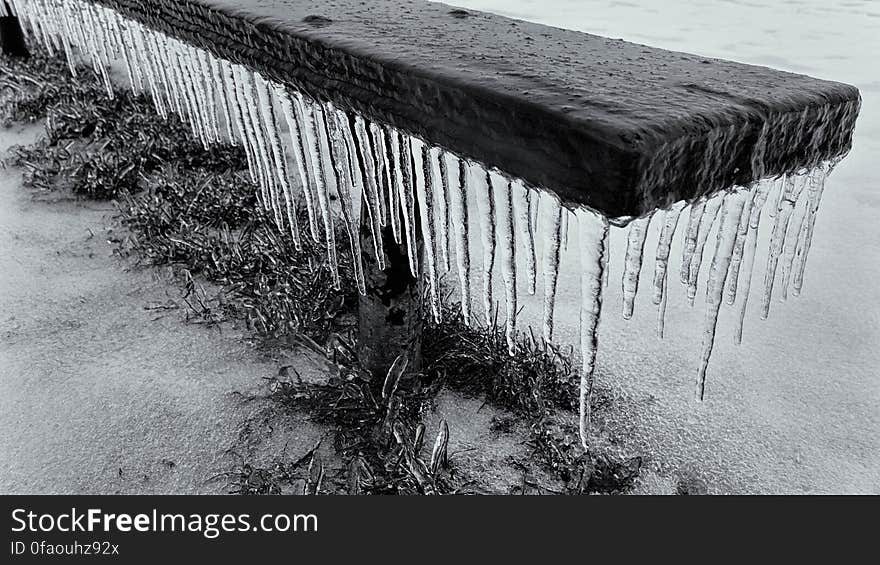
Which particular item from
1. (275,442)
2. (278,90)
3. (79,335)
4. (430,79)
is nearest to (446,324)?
(275,442)

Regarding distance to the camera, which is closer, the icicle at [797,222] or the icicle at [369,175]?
the icicle at [797,222]

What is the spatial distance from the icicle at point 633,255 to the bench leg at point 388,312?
3.25ft

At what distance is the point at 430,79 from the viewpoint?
1.06m

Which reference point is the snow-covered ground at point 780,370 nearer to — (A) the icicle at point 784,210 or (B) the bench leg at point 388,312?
(B) the bench leg at point 388,312

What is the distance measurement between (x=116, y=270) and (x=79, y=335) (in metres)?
0.57

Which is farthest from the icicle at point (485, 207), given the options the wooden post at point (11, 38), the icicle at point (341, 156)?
the wooden post at point (11, 38)

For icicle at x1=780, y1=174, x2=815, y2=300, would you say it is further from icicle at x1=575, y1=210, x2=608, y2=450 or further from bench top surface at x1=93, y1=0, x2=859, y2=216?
icicle at x1=575, y1=210, x2=608, y2=450

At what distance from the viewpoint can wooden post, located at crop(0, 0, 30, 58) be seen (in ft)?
20.7

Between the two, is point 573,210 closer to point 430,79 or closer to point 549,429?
point 430,79

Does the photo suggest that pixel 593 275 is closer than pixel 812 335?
Yes

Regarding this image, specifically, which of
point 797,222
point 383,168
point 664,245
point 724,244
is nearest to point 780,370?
point 797,222

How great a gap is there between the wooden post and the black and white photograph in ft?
Result: 8.74

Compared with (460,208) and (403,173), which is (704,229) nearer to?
(460,208)

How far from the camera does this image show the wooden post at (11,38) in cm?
630
